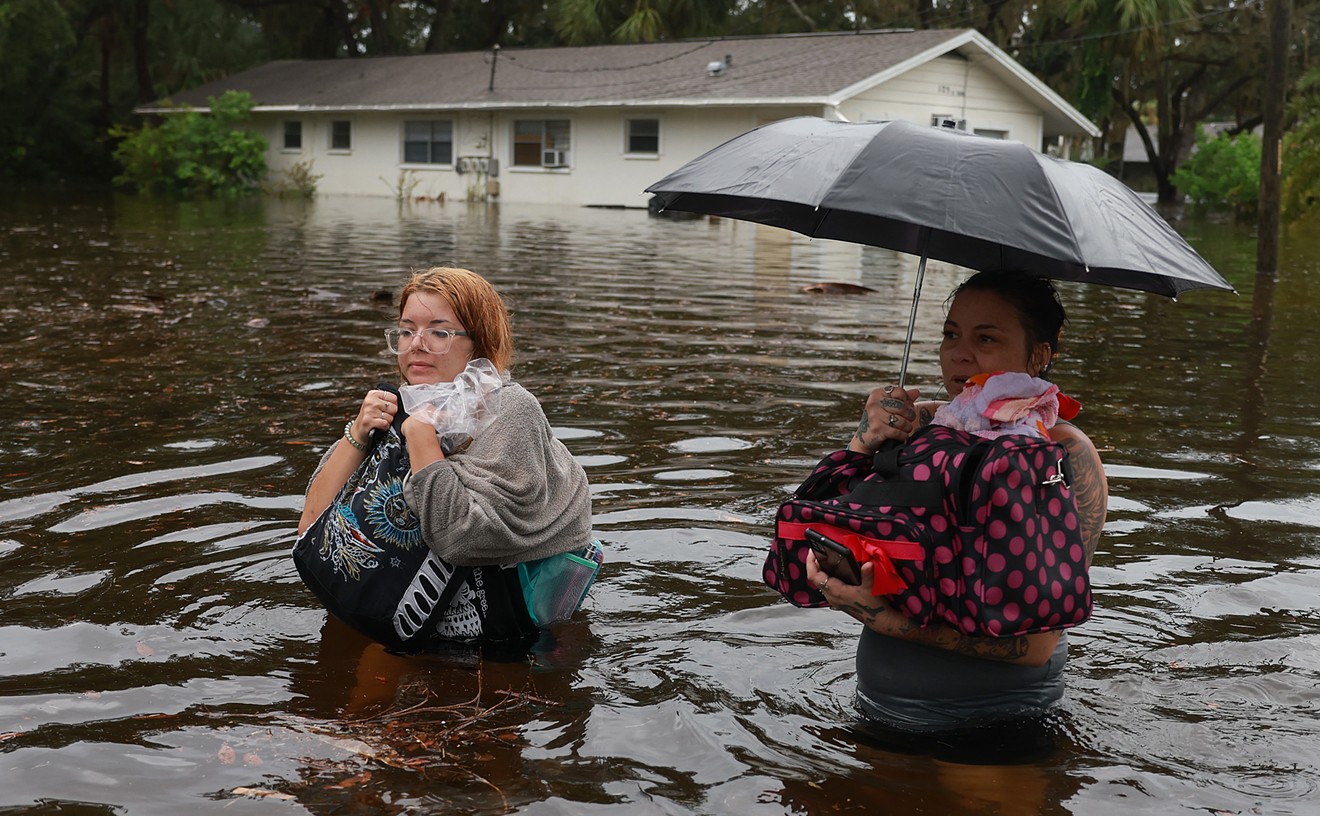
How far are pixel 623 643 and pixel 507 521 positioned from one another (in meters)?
0.85

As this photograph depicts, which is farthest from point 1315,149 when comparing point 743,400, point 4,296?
point 4,296

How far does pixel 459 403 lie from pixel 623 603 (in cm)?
133

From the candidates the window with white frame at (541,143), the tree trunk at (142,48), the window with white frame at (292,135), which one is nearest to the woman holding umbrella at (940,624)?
the window with white frame at (541,143)

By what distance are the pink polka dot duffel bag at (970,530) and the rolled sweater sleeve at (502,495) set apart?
930 millimetres

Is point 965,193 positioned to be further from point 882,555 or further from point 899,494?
point 882,555

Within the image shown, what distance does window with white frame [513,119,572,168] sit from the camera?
3575 cm

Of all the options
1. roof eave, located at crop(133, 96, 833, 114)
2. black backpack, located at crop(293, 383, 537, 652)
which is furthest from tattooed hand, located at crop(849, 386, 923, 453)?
roof eave, located at crop(133, 96, 833, 114)

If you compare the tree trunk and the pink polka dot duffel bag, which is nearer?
the pink polka dot duffel bag

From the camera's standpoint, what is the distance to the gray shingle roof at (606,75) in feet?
102

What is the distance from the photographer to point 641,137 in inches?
1341

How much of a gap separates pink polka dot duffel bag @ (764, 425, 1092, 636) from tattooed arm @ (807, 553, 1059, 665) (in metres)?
0.04

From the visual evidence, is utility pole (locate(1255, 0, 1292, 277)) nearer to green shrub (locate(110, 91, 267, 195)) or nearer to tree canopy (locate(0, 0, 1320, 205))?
tree canopy (locate(0, 0, 1320, 205))

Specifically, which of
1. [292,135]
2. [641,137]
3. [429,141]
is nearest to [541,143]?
[641,137]

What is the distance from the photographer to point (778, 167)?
3.74m
